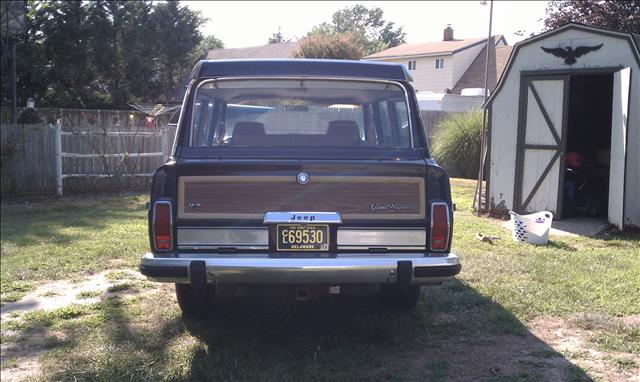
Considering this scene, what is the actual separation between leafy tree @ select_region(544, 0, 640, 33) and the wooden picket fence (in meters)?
10.1

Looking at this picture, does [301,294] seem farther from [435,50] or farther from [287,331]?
[435,50]

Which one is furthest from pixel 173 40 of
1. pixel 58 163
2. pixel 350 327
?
pixel 350 327

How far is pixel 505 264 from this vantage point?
7.09m

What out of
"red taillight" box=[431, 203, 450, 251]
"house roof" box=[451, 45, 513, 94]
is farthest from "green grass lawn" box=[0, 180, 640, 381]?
"house roof" box=[451, 45, 513, 94]

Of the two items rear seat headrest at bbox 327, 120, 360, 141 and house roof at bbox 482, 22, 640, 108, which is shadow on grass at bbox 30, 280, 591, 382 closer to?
rear seat headrest at bbox 327, 120, 360, 141

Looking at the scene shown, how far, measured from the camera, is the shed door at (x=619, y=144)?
341 inches

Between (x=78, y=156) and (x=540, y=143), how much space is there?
9138 millimetres

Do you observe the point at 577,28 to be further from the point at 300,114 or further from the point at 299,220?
the point at 299,220

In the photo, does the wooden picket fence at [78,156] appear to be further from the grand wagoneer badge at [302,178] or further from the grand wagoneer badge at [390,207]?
the grand wagoneer badge at [390,207]

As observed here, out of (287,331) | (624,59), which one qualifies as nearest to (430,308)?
(287,331)

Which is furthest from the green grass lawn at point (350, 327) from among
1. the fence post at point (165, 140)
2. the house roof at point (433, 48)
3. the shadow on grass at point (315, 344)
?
the house roof at point (433, 48)

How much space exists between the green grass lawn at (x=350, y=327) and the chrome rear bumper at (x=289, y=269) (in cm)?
61

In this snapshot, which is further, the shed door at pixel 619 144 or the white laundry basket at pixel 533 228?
the shed door at pixel 619 144

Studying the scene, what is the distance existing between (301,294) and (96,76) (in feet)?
93.7
